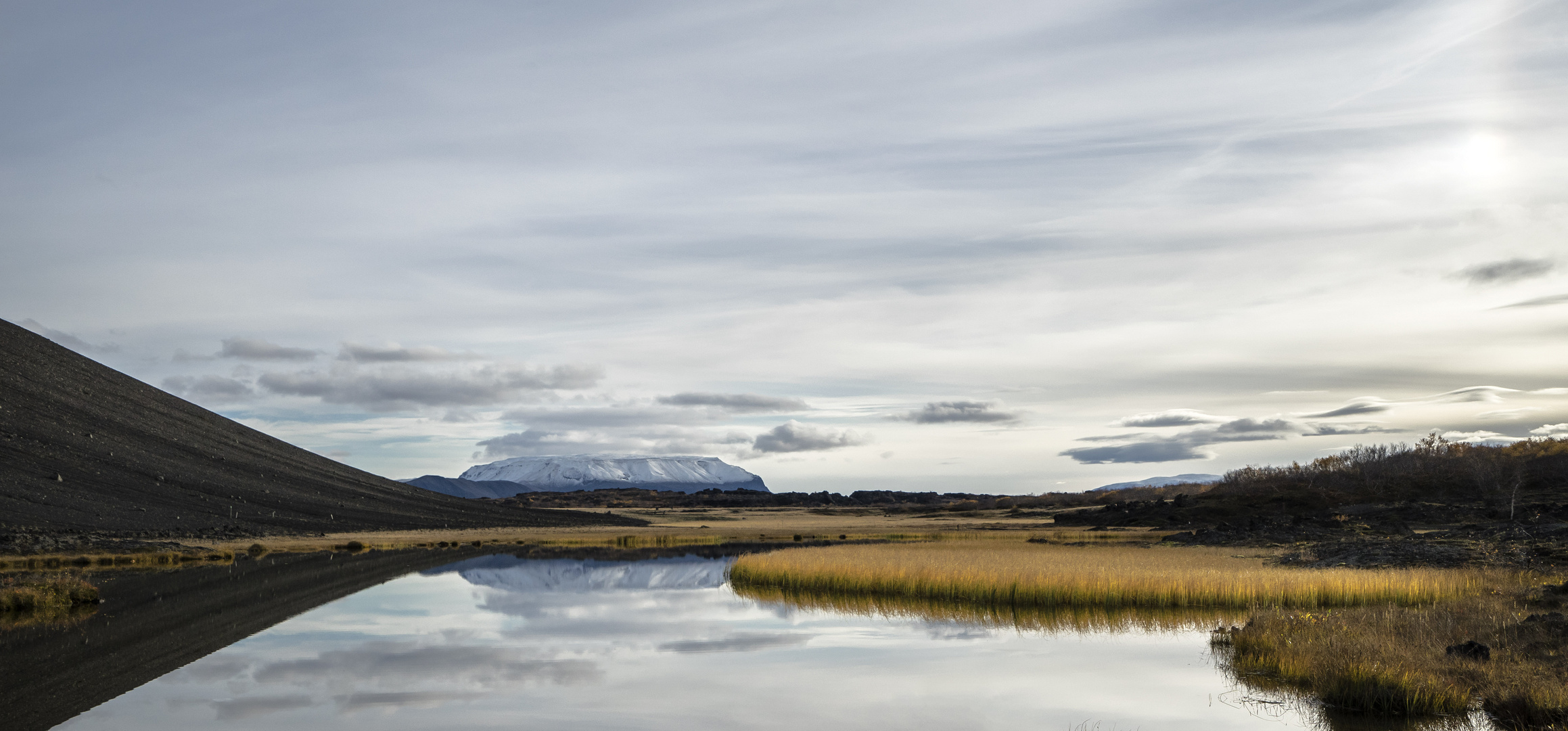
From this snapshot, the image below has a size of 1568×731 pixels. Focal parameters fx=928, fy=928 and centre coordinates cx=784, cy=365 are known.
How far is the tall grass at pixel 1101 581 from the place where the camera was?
1330 inches

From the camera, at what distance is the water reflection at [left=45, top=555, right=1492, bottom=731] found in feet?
57.7

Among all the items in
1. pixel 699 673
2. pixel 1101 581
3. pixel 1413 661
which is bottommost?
pixel 699 673

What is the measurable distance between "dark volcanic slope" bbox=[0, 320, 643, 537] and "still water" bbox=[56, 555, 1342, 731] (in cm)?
6076

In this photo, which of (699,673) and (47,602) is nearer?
(699,673)

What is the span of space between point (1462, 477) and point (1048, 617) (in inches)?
4195

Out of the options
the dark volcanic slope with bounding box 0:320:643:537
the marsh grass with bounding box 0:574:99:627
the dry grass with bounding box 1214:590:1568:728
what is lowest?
the dry grass with bounding box 1214:590:1568:728

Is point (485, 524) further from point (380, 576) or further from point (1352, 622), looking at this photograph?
point (1352, 622)

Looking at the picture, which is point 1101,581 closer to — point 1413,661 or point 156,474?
point 1413,661

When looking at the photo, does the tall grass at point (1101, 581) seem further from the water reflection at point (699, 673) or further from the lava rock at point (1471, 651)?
the lava rock at point (1471, 651)

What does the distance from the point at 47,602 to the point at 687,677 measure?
85.3ft

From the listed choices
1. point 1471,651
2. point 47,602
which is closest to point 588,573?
point 47,602

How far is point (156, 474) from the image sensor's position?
104 m

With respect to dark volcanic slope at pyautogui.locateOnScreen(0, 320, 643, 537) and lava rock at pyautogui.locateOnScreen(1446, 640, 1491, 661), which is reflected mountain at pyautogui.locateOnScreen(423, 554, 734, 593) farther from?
dark volcanic slope at pyautogui.locateOnScreen(0, 320, 643, 537)

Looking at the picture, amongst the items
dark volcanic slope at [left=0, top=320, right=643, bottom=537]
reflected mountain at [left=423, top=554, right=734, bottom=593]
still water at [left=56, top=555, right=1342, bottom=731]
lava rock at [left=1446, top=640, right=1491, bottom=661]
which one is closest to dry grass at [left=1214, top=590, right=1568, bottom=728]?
lava rock at [left=1446, top=640, right=1491, bottom=661]
